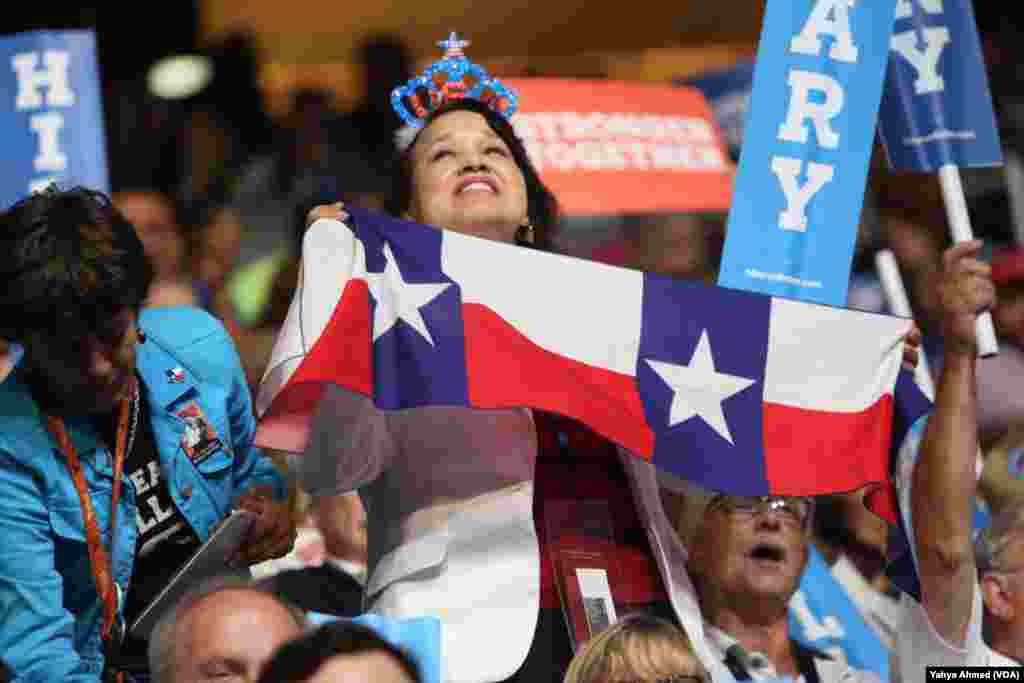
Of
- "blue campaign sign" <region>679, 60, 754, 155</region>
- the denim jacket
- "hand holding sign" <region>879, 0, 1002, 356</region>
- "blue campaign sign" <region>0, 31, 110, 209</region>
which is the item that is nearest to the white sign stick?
"hand holding sign" <region>879, 0, 1002, 356</region>

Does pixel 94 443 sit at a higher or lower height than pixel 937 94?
lower

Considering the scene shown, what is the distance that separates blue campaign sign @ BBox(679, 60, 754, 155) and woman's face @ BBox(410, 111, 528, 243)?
137 inches

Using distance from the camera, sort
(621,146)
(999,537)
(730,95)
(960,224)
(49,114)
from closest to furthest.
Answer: (960,224), (999,537), (49,114), (621,146), (730,95)

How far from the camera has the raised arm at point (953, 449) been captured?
3854 millimetres

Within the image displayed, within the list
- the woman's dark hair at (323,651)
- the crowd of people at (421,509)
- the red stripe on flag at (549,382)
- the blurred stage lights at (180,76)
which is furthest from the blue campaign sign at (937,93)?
the blurred stage lights at (180,76)

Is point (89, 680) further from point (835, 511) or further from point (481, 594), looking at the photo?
point (835, 511)

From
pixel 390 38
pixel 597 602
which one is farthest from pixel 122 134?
pixel 597 602

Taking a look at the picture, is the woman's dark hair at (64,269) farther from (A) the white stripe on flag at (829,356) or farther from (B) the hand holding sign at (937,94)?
(B) the hand holding sign at (937,94)

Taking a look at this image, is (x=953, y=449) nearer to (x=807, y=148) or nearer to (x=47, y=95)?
(x=807, y=148)

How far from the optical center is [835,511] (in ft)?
18.7

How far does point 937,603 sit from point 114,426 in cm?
167

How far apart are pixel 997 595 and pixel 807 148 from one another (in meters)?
1.06

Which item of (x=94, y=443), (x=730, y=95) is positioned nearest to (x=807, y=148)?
(x=94, y=443)

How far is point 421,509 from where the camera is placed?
12.2ft
